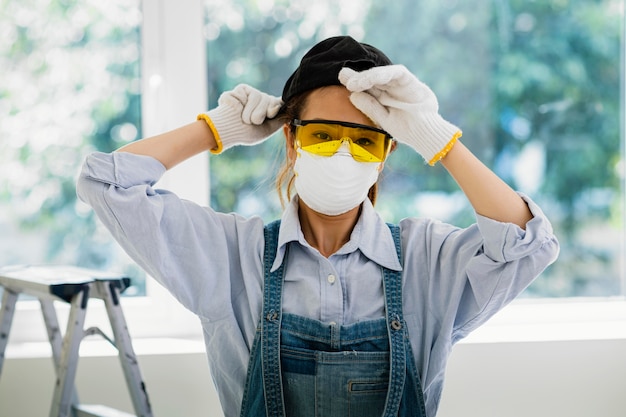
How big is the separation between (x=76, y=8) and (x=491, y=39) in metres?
1.30

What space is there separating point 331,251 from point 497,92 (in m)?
1.07

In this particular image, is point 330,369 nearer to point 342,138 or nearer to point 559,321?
point 342,138

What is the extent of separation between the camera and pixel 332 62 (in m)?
1.38

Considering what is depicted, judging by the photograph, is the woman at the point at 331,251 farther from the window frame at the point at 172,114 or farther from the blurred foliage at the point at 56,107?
the blurred foliage at the point at 56,107

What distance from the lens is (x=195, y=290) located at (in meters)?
1.40

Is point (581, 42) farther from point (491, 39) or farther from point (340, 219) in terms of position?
point (340, 219)

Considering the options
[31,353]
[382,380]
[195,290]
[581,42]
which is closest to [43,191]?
[31,353]

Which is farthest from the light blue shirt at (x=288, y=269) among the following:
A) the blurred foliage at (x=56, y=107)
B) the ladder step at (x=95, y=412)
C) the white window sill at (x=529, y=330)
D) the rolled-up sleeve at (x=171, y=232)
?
the blurred foliage at (x=56, y=107)

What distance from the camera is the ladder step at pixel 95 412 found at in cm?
172

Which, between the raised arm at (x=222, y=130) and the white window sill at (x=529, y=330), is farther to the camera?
the white window sill at (x=529, y=330)

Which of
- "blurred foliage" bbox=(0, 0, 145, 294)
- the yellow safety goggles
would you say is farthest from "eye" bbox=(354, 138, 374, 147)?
"blurred foliage" bbox=(0, 0, 145, 294)

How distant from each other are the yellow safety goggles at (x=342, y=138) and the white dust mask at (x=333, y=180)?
0.01 meters

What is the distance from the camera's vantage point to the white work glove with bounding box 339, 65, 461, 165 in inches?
50.0

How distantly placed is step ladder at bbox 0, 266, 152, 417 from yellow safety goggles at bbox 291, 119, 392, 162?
2.12ft
